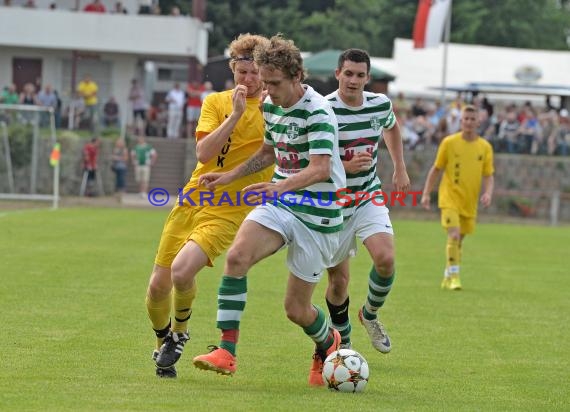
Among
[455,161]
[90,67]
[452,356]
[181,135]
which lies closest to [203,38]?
[90,67]

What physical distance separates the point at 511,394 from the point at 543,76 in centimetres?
4265

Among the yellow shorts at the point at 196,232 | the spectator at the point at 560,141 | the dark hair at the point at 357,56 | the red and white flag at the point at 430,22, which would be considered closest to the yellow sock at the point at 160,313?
the yellow shorts at the point at 196,232

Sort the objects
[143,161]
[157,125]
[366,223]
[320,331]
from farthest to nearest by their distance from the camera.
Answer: [157,125], [143,161], [366,223], [320,331]

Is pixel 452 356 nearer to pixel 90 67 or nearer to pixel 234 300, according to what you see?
pixel 234 300

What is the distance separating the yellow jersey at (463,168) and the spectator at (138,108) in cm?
2226

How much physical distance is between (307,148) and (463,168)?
→ 8.17 m

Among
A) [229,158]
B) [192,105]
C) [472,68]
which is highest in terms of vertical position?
[472,68]

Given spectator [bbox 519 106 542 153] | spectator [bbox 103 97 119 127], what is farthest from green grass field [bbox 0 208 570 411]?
spectator [bbox 519 106 542 153]

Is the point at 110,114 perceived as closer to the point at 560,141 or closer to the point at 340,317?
the point at 560,141

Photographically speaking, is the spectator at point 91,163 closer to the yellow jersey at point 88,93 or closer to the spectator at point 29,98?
the yellow jersey at point 88,93

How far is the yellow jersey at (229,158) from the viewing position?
8219mm

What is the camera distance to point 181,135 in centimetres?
3697

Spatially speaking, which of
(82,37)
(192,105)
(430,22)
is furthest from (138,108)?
(430,22)

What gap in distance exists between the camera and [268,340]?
33.9ft
